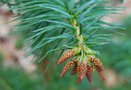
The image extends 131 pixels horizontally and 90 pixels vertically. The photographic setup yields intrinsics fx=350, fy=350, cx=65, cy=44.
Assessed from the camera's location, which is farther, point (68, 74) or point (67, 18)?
point (68, 74)

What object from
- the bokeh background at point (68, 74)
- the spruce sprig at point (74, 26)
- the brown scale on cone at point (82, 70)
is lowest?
the bokeh background at point (68, 74)

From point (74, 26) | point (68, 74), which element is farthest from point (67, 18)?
point (68, 74)

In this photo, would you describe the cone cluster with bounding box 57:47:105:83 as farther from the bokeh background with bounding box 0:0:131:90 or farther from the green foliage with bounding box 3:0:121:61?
the bokeh background with bounding box 0:0:131:90

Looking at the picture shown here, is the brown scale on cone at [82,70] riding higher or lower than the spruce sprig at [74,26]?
lower

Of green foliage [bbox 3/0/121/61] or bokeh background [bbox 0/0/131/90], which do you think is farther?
bokeh background [bbox 0/0/131/90]

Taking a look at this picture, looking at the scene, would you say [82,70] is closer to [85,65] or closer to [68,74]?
[85,65]

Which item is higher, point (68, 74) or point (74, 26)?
point (74, 26)

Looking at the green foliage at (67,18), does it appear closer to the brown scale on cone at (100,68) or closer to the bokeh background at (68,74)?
the brown scale on cone at (100,68)

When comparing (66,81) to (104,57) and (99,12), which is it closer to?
(104,57)

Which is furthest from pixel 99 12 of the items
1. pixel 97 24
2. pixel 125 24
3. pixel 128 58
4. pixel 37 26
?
pixel 125 24

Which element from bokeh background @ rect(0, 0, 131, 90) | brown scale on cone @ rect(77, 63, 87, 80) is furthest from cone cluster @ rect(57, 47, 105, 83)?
bokeh background @ rect(0, 0, 131, 90)

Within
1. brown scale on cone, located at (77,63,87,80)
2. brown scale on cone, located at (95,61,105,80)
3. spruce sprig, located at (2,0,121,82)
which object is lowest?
brown scale on cone, located at (95,61,105,80)

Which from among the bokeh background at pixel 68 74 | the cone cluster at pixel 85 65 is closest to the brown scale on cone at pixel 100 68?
the cone cluster at pixel 85 65
